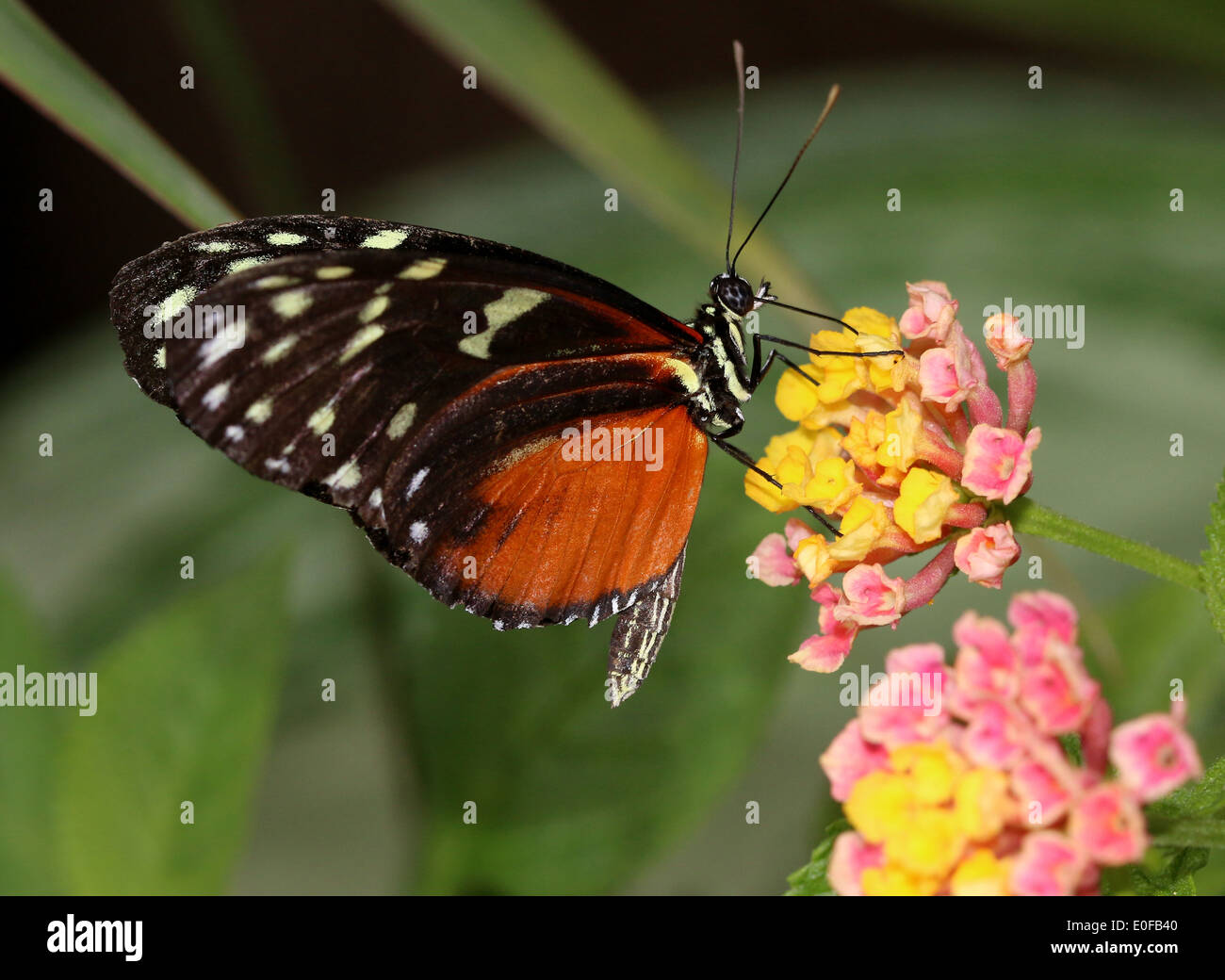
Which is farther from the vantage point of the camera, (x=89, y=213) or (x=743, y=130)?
(x=89, y=213)

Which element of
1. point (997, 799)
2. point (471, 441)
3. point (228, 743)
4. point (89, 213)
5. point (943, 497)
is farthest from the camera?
point (89, 213)

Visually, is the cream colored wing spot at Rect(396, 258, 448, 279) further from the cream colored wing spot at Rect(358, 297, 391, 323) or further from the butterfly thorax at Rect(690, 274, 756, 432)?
the butterfly thorax at Rect(690, 274, 756, 432)

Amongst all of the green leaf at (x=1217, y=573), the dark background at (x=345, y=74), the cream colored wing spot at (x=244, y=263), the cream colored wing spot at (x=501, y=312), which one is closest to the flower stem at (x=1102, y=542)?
the green leaf at (x=1217, y=573)

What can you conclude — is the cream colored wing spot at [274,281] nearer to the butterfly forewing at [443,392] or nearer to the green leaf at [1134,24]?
the butterfly forewing at [443,392]

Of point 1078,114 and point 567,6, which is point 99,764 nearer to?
point 1078,114

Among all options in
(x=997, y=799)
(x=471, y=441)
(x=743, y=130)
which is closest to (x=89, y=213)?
(x=743, y=130)

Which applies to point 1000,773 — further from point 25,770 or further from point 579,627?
point 25,770

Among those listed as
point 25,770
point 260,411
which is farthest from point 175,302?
point 25,770
